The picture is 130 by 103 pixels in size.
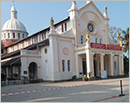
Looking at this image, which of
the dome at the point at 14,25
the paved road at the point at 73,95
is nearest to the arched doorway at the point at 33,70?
the paved road at the point at 73,95

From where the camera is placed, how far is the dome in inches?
2060

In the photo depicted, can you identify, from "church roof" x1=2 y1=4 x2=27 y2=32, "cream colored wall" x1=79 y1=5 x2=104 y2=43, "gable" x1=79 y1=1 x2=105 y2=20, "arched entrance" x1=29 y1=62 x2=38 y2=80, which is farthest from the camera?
"church roof" x1=2 y1=4 x2=27 y2=32

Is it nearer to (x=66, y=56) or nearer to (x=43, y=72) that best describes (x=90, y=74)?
(x=66, y=56)

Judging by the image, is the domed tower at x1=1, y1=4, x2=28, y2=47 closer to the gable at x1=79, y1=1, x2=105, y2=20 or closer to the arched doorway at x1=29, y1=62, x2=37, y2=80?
the arched doorway at x1=29, y1=62, x2=37, y2=80

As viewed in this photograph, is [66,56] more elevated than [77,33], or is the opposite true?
[77,33]

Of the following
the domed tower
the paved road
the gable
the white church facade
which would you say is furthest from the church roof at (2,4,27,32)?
the paved road

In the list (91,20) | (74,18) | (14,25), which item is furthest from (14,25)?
(74,18)

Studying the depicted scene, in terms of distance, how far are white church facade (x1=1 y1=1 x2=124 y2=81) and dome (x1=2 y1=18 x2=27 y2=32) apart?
19614mm

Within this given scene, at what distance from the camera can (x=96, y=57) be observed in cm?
3266

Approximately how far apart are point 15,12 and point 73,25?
1347 inches

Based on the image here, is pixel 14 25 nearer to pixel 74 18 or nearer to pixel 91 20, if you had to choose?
pixel 91 20

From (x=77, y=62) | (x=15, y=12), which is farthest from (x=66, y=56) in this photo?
(x=15, y=12)

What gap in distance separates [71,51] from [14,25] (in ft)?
95.0

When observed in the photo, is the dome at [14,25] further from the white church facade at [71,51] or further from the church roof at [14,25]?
the white church facade at [71,51]
